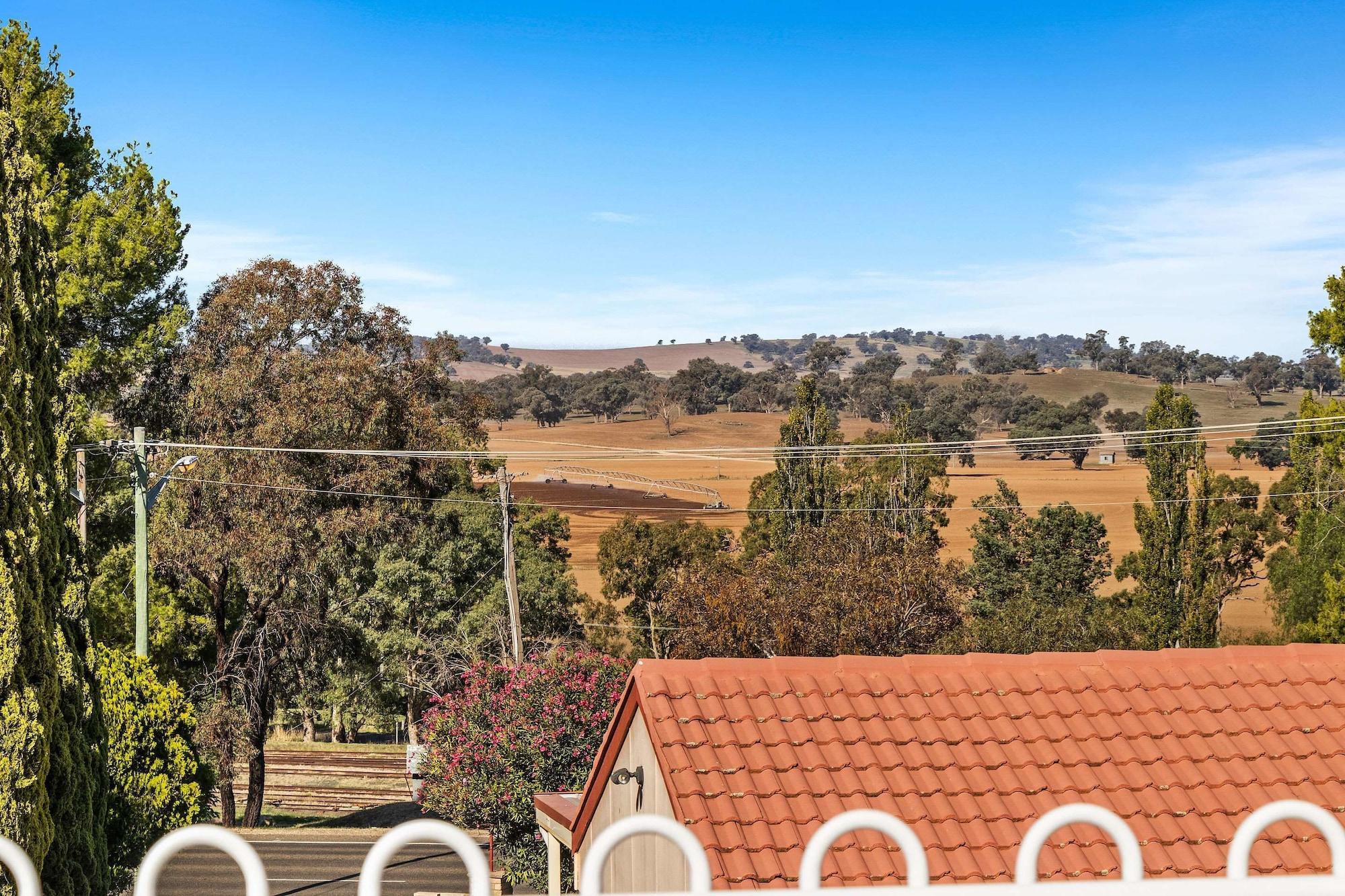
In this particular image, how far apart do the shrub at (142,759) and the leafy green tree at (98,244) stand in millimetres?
12337

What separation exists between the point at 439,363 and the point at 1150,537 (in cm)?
2280

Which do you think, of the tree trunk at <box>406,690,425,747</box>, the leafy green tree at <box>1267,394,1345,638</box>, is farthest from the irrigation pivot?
the leafy green tree at <box>1267,394,1345,638</box>

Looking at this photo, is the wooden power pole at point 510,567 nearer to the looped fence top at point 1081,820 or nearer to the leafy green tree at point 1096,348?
the looped fence top at point 1081,820

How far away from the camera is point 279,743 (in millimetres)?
52438

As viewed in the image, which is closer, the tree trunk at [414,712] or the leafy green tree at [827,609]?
the leafy green tree at [827,609]

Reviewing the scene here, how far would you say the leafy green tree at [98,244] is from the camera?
28.0 metres

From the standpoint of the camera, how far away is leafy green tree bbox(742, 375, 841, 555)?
151ft

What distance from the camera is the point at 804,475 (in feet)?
152

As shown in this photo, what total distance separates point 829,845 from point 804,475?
4437cm

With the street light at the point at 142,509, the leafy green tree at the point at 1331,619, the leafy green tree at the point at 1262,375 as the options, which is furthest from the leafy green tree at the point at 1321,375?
the street light at the point at 142,509

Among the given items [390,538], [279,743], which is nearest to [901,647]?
[390,538]

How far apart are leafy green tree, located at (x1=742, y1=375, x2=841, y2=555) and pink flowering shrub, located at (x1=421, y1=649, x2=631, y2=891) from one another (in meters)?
20.5

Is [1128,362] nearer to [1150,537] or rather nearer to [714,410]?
[714,410]

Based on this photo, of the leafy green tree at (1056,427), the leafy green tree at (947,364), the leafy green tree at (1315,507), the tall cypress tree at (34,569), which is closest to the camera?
the tall cypress tree at (34,569)
